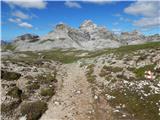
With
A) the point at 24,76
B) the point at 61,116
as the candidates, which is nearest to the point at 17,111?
the point at 61,116

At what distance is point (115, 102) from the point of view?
3059 centimetres

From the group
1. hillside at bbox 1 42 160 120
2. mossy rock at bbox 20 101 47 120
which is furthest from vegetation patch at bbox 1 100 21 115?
mossy rock at bbox 20 101 47 120

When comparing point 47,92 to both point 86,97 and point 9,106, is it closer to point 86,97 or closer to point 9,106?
point 86,97

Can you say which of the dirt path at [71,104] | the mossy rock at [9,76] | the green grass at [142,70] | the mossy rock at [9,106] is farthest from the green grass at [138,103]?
the mossy rock at [9,76]

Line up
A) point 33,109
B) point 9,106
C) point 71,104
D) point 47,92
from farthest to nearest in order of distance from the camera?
point 47,92 → point 71,104 → point 9,106 → point 33,109

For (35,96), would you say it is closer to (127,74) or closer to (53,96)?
(53,96)

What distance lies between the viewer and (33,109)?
92.8 ft

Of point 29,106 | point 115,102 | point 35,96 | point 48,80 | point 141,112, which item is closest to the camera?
point 141,112

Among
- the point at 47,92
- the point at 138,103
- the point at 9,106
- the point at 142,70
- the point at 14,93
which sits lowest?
the point at 138,103

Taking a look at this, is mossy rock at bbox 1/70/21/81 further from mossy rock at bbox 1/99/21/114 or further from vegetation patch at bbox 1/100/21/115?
vegetation patch at bbox 1/100/21/115

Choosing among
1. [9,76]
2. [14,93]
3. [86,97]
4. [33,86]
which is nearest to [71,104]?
[86,97]

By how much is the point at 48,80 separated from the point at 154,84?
18288 millimetres

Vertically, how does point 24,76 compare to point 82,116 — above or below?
above

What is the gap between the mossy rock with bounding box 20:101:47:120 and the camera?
26.9m
